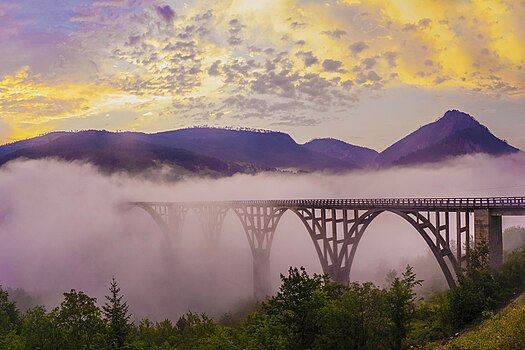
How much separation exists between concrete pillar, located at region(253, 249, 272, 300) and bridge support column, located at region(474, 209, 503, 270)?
4550cm

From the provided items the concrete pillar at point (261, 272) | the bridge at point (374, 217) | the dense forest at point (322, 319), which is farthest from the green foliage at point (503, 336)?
the concrete pillar at point (261, 272)

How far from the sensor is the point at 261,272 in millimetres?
83812

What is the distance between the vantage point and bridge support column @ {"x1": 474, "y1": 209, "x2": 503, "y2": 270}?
3966 cm

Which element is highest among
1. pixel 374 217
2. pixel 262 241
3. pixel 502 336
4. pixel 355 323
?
pixel 374 217

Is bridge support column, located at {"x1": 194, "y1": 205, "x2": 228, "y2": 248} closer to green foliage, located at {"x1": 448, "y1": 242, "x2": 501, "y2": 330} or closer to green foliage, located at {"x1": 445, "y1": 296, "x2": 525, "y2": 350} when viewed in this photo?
green foliage, located at {"x1": 448, "y1": 242, "x2": 501, "y2": 330}

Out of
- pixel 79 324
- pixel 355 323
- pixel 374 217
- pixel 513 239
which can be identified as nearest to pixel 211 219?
pixel 374 217

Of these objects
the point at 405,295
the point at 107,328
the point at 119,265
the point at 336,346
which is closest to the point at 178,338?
the point at 107,328

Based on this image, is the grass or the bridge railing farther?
the bridge railing

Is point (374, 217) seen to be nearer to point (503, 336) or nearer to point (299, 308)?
point (299, 308)

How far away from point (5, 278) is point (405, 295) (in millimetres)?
168856

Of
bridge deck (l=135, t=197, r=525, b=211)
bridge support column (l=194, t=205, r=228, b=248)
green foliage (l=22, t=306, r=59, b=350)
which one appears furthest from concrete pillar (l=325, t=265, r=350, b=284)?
bridge support column (l=194, t=205, r=228, b=248)

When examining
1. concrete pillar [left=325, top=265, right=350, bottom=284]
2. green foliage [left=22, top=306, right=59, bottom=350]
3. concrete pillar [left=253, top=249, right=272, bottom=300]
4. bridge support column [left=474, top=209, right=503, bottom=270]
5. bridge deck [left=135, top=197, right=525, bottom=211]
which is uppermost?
bridge deck [left=135, top=197, right=525, bottom=211]

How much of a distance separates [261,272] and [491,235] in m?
49.9

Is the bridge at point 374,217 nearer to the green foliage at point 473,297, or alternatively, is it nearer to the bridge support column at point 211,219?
the bridge support column at point 211,219
